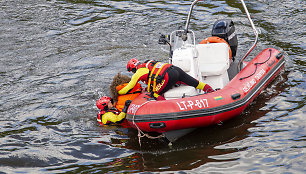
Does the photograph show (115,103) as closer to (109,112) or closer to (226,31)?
(109,112)

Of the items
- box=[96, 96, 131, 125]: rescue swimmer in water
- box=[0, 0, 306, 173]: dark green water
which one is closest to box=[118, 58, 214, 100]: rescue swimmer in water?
box=[96, 96, 131, 125]: rescue swimmer in water

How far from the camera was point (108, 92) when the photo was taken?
761cm

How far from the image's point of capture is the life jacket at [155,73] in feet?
19.3

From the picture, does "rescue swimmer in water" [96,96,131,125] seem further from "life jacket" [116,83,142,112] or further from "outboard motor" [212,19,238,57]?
"outboard motor" [212,19,238,57]

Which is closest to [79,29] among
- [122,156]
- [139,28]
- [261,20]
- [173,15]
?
[139,28]

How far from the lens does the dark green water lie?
5.23 m

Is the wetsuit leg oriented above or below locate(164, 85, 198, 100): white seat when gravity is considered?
above

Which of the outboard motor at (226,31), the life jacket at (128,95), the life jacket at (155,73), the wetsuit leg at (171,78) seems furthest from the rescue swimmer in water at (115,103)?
the outboard motor at (226,31)

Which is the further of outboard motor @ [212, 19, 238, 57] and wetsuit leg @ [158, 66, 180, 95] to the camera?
outboard motor @ [212, 19, 238, 57]

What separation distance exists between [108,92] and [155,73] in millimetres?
1847

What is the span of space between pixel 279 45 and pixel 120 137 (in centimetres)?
493

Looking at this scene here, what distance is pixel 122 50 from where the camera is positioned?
9609mm

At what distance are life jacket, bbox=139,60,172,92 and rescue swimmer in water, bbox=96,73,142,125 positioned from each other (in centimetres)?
29

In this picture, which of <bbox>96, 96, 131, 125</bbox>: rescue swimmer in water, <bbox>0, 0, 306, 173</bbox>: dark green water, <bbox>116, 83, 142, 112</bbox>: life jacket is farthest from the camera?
<bbox>116, 83, 142, 112</bbox>: life jacket
